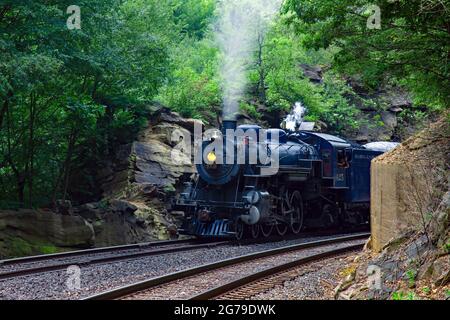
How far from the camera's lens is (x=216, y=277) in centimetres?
986

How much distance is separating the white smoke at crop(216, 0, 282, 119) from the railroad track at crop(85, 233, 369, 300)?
9.99 meters

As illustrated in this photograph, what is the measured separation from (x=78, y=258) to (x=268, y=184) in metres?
5.91

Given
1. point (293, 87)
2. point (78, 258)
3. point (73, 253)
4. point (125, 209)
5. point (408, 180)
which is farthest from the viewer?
point (293, 87)

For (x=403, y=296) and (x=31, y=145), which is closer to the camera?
(x=403, y=296)

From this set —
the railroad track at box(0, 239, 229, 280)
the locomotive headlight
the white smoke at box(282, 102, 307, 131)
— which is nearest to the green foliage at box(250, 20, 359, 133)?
the white smoke at box(282, 102, 307, 131)

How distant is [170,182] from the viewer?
63.9 feet

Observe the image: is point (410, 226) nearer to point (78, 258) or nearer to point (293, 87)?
point (78, 258)

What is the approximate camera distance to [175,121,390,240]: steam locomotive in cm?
1555

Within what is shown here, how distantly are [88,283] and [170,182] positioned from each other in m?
10.3

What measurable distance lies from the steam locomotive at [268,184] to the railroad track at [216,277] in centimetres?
254

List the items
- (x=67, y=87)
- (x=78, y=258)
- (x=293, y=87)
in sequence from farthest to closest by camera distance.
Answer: (x=293, y=87)
(x=67, y=87)
(x=78, y=258)

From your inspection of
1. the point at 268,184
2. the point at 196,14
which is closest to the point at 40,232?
the point at 268,184
